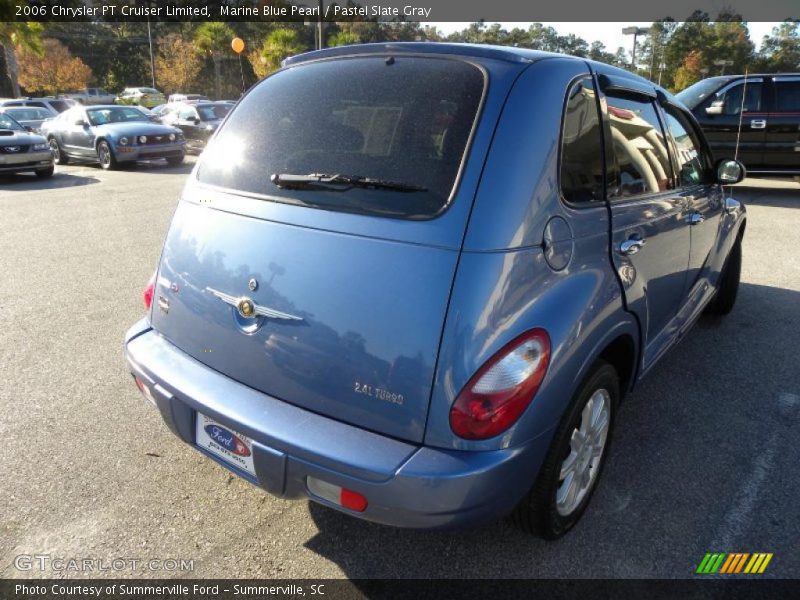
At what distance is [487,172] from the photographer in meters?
1.89

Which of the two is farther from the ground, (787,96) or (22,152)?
(787,96)

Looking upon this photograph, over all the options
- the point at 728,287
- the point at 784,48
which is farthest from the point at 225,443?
the point at 784,48

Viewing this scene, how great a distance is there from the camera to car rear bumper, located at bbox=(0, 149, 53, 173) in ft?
40.8

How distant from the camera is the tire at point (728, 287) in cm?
457

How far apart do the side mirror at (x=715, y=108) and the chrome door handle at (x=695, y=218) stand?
7.95m

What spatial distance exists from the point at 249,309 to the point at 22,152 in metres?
13.2

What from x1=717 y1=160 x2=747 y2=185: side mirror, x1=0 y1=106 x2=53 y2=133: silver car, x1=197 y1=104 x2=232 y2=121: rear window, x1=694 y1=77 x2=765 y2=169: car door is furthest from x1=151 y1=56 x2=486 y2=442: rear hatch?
x1=0 y1=106 x2=53 y2=133: silver car

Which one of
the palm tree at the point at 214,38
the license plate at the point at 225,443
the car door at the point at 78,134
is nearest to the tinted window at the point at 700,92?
the license plate at the point at 225,443

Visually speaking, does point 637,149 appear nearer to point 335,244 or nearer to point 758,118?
point 335,244

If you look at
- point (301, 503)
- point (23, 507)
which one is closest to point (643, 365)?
point (301, 503)

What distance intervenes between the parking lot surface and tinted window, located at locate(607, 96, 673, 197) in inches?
50.4

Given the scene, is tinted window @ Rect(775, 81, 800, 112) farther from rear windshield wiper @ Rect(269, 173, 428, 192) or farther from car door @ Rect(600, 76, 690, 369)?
rear windshield wiper @ Rect(269, 173, 428, 192)

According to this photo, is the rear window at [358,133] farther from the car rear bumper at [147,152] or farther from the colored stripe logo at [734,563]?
the car rear bumper at [147,152]

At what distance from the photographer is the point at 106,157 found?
47.3 ft
